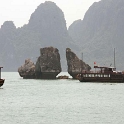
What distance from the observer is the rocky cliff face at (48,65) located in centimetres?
15800

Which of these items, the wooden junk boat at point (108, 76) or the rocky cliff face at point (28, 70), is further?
the rocky cliff face at point (28, 70)

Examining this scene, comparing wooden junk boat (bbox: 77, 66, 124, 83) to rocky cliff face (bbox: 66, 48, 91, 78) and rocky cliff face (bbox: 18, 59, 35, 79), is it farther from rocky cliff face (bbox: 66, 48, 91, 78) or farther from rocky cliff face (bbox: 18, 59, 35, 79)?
rocky cliff face (bbox: 18, 59, 35, 79)

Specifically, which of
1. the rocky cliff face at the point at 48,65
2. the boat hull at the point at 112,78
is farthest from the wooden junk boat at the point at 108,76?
the rocky cliff face at the point at 48,65

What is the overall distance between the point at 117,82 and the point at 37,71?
4613 centimetres

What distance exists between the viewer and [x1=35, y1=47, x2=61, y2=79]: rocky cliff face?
158000mm

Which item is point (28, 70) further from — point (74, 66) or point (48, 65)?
point (74, 66)

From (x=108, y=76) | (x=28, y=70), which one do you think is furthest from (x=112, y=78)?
(x=28, y=70)

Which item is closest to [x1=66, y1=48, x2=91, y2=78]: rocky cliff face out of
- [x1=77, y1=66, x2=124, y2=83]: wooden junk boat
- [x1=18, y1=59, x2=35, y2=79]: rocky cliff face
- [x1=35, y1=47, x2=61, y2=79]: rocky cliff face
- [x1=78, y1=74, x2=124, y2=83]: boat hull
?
[x1=35, y1=47, x2=61, y2=79]: rocky cliff face

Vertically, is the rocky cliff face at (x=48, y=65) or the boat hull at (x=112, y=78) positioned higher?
the rocky cliff face at (x=48, y=65)

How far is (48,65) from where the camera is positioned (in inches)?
6255

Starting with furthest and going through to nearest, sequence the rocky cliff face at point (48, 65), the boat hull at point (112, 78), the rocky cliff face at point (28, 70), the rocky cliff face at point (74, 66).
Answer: the rocky cliff face at point (28, 70) → the rocky cliff face at point (74, 66) → the rocky cliff face at point (48, 65) → the boat hull at point (112, 78)

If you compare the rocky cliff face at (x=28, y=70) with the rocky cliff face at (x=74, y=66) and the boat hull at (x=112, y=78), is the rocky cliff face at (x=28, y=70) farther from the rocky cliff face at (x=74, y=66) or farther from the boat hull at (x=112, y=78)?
the boat hull at (x=112, y=78)

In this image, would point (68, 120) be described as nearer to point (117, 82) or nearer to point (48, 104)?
point (48, 104)

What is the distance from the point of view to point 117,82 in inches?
4870
